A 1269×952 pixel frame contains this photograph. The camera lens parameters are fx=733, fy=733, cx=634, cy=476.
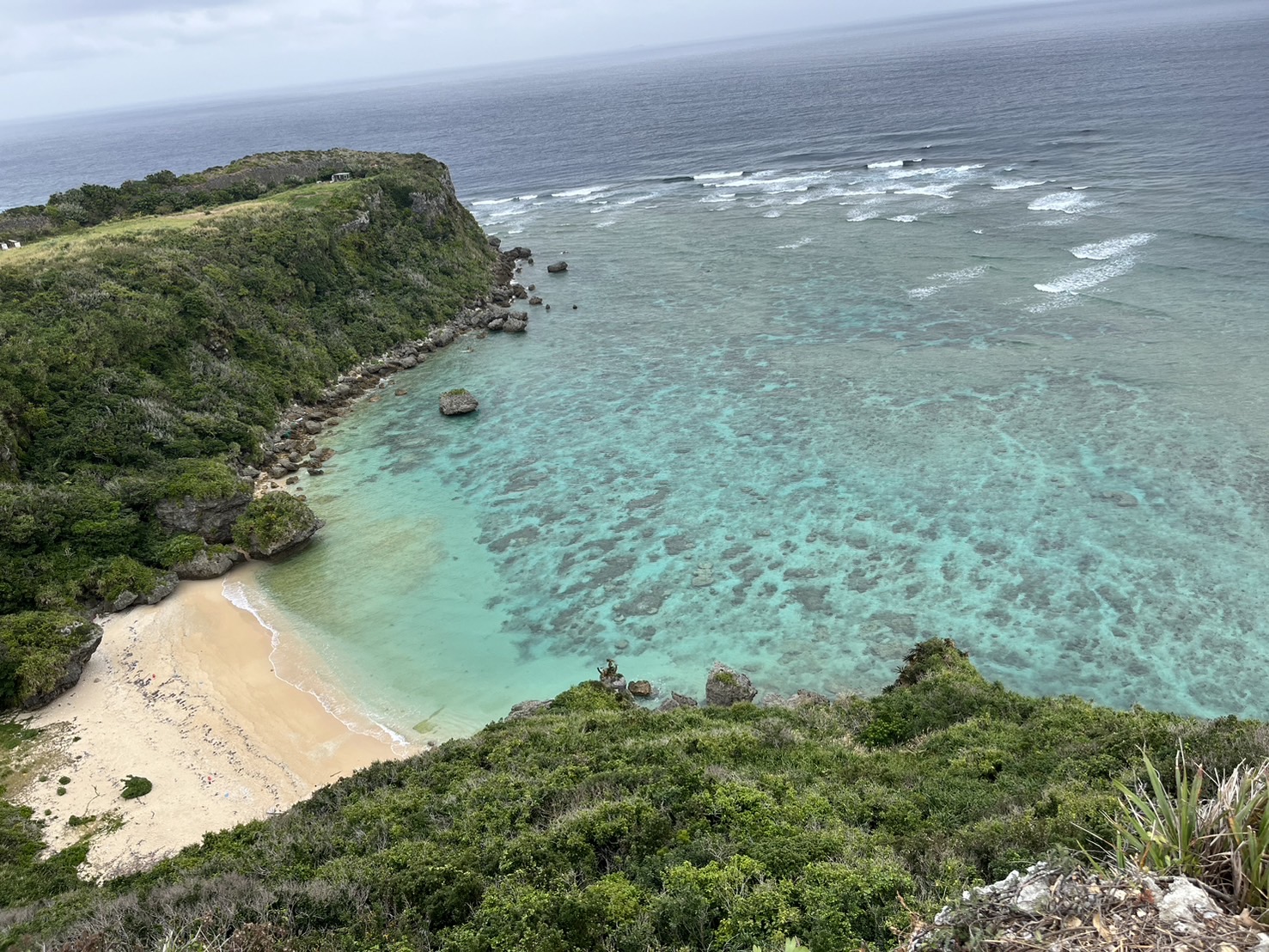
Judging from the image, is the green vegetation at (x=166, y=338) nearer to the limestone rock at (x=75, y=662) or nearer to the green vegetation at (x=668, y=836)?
the limestone rock at (x=75, y=662)

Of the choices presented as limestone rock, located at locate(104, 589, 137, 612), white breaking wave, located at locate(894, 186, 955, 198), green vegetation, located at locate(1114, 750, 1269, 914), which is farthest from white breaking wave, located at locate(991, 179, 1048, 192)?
limestone rock, located at locate(104, 589, 137, 612)

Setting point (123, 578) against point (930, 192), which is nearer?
point (123, 578)

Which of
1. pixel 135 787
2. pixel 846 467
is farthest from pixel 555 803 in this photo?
pixel 846 467

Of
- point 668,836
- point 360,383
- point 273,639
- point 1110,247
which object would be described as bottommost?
point 273,639

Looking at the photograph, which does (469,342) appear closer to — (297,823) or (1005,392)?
(1005,392)

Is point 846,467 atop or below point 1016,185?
below

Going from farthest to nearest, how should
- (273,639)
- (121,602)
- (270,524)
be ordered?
(270,524), (121,602), (273,639)

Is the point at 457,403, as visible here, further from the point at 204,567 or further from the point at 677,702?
the point at 677,702

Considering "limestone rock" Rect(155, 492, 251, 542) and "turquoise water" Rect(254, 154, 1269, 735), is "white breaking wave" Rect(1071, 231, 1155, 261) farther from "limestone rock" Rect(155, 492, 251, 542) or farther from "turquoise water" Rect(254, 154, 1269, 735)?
"limestone rock" Rect(155, 492, 251, 542)
